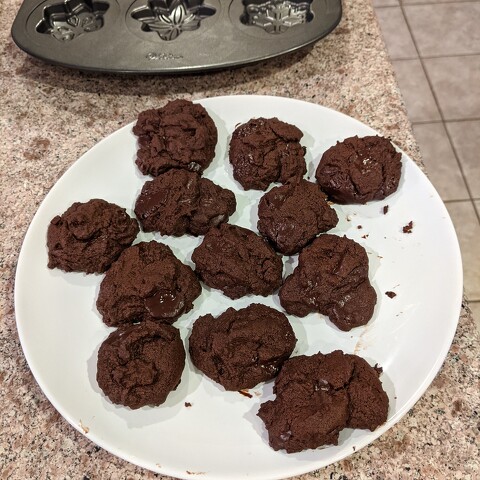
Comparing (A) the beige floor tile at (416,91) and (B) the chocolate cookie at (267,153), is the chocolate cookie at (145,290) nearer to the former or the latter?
(B) the chocolate cookie at (267,153)

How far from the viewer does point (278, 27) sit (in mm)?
2111

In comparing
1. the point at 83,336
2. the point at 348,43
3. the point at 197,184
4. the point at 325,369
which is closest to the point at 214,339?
the point at 325,369

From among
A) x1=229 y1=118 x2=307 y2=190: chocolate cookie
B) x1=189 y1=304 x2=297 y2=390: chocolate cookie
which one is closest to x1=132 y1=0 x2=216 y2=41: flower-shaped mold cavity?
x1=229 y1=118 x2=307 y2=190: chocolate cookie

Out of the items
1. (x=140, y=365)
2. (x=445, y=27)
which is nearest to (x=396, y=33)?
(x=445, y=27)

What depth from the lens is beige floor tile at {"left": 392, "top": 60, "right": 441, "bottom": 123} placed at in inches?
102

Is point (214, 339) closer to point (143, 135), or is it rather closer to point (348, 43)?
point (143, 135)

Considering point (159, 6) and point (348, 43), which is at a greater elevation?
point (159, 6)

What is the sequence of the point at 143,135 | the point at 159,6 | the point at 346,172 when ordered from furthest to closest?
the point at 159,6
the point at 143,135
the point at 346,172

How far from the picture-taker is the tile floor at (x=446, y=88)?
2404mm

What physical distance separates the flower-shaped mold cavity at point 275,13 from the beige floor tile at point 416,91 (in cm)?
83

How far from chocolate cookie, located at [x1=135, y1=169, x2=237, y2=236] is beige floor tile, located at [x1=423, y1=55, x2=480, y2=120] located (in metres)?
1.61

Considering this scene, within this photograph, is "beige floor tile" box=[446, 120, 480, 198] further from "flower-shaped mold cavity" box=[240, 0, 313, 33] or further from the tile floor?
"flower-shaped mold cavity" box=[240, 0, 313, 33]

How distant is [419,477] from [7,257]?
157 centimetres

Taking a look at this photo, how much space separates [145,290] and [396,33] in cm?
226
